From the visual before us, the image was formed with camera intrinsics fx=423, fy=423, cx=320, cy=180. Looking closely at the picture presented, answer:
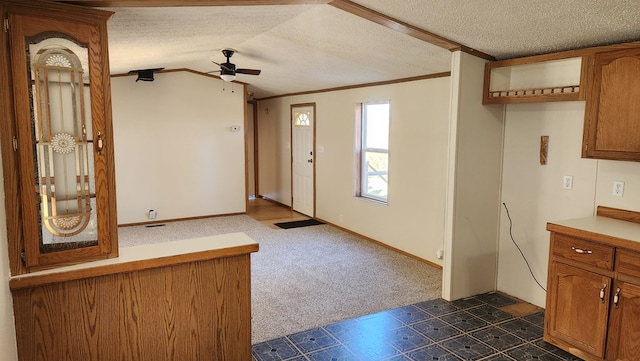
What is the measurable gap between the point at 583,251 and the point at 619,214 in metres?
0.59

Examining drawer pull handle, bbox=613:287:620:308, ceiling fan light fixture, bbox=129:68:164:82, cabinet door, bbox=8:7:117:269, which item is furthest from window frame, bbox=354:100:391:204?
cabinet door, bbox=8:7:117:269

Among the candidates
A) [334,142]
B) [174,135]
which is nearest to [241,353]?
[334,142]

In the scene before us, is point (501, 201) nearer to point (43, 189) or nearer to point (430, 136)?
point (430, 136)

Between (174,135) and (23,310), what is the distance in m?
5.40

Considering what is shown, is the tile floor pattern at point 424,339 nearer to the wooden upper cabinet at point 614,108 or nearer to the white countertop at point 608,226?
the white countertop at point 608,226

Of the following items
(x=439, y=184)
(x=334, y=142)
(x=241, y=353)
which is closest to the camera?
(x=241, y=353)

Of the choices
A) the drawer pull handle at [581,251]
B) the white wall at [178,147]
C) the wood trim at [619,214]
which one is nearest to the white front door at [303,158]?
the white wall at [178,147]

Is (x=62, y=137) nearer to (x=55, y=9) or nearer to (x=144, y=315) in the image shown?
(x=55, y=9)

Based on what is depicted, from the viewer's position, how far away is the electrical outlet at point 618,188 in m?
3.04

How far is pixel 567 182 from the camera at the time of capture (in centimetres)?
339

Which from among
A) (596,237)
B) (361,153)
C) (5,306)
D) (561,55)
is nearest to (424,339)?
(596,237)

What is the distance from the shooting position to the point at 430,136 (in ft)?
15.6

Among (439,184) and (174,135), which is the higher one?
(174,135)

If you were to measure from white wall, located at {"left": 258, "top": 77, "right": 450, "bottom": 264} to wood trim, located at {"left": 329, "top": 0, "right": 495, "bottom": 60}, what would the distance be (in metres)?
1.00
